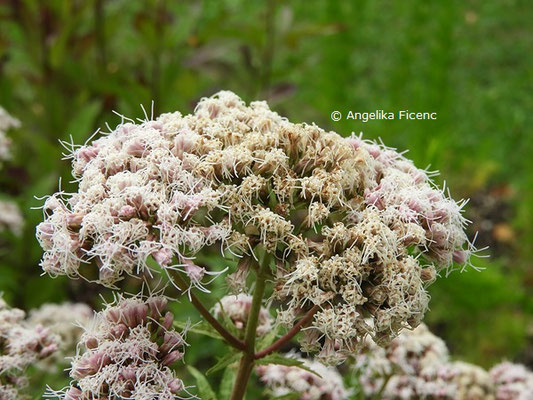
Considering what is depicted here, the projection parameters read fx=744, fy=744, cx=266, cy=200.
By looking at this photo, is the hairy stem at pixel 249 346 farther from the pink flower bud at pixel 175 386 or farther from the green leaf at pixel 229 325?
the pink flower bud at pixel 175 386

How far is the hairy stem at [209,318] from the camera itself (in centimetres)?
201

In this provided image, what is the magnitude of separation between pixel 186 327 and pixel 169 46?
10.1 ft

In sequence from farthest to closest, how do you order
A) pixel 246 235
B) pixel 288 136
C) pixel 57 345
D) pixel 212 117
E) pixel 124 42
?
pixel 124 42 < pixel 57 345 < pixel 212 117 < pixel 288 136 < pixel 246 235

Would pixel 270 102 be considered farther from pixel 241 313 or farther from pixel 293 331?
pixel 293 331

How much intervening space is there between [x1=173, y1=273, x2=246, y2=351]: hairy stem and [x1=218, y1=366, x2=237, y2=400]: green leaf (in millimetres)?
338

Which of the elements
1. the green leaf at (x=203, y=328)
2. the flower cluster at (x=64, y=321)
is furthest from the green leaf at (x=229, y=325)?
the flower cluster at (x=64, y=321)

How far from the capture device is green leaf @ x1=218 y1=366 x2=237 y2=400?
2.52m

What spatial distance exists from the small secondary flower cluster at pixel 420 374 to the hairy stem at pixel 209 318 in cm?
79

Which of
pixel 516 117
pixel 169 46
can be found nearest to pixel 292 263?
pixel 169 46

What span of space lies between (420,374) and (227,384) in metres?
0.86

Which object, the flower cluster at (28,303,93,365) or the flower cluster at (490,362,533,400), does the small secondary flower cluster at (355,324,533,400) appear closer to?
the flower cluster at (490,362,533,400)

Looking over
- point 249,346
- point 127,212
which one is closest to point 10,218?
point 249,346

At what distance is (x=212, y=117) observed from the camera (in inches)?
91.0

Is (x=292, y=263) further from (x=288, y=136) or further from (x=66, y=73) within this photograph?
(x=66, y=73)
